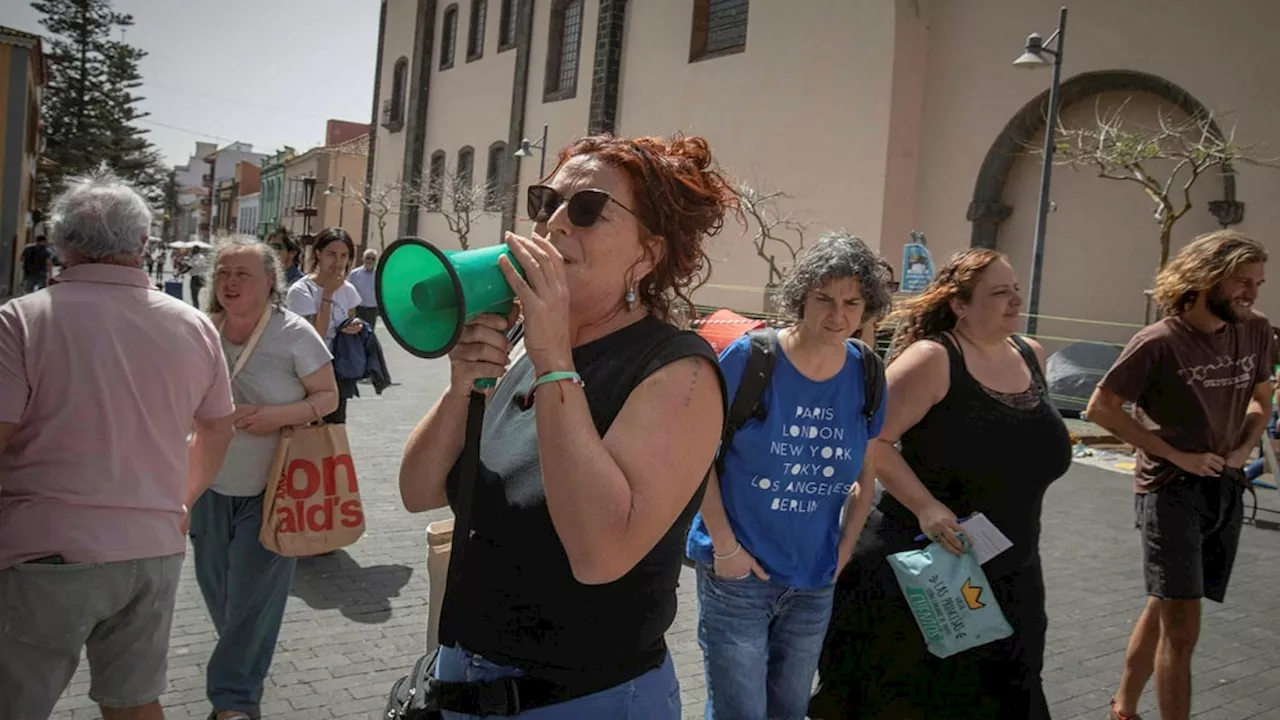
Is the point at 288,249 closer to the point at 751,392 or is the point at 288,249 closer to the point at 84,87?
the point at 751,392

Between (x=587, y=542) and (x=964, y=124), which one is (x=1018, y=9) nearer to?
(x=964, y=124)

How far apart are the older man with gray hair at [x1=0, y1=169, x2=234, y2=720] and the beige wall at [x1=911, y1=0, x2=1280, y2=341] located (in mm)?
14992

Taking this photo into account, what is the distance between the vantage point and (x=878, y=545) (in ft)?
11.0

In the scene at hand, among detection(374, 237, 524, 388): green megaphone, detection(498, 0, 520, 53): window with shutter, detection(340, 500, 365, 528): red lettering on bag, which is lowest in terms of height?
detection(340, 500, 365, 528): red lettering on bag

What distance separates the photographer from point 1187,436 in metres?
3.86

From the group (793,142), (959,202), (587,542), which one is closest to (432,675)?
(587,542)

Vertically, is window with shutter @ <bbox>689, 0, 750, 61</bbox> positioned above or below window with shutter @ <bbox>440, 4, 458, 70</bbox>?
below

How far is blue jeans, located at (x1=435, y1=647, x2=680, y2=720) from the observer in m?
1.72

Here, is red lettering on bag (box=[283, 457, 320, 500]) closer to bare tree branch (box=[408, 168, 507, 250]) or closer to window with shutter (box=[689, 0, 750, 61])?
window with shutter (box=[689, 0, 750, 61])

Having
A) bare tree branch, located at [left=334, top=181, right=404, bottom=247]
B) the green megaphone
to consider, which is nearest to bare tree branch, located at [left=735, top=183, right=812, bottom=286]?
the green megaphone

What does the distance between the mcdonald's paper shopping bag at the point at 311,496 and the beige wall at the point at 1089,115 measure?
14.0 metres

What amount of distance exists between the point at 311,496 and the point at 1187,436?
11.1ft

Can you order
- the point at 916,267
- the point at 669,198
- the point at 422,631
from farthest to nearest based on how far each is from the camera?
the point at 916,267, the point at 422,631, the point at 669,198

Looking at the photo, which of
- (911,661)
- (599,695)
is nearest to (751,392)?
(911,661)
